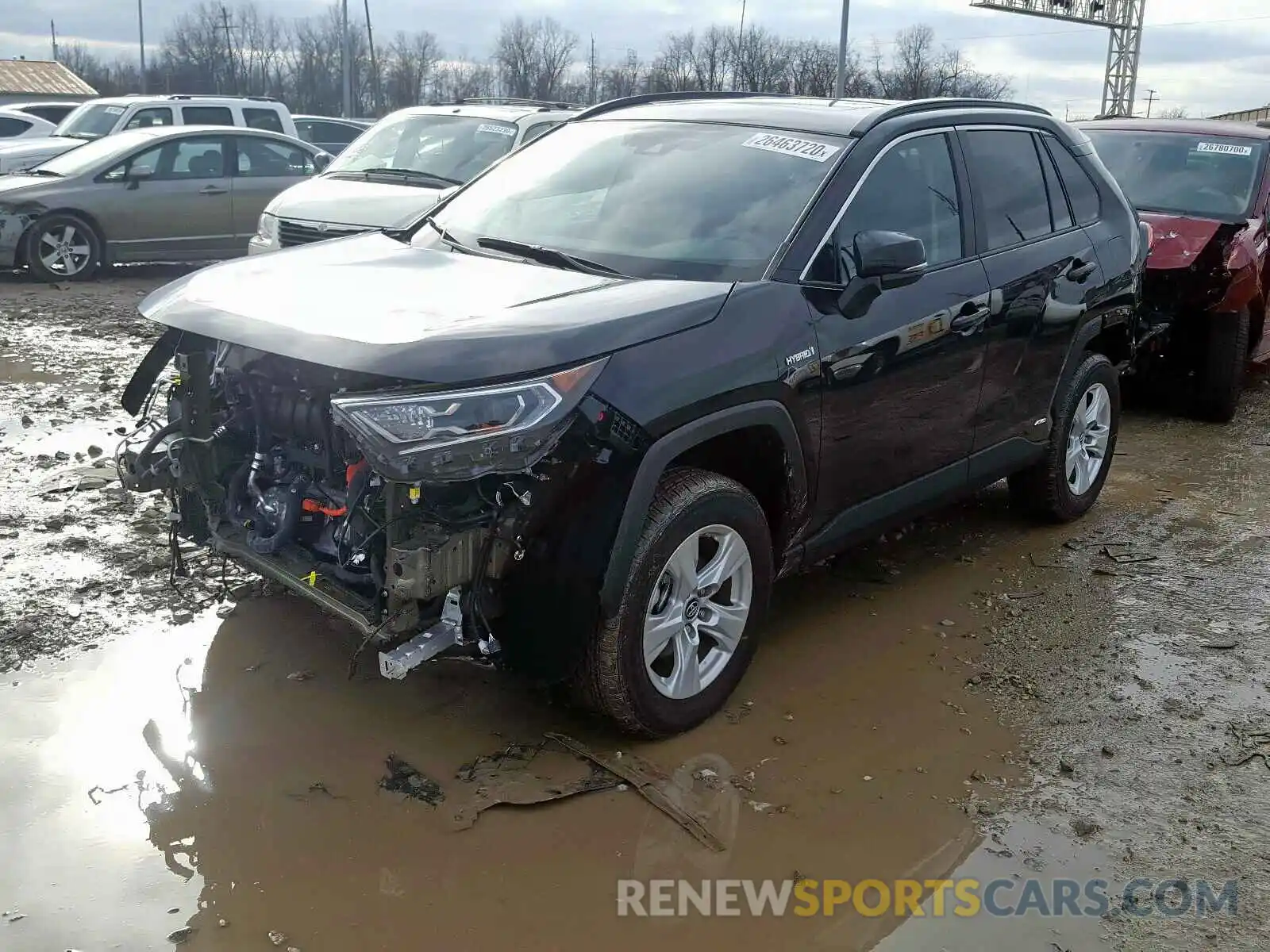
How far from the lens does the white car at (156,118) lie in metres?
14.5

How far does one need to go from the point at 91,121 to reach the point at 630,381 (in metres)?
14.4

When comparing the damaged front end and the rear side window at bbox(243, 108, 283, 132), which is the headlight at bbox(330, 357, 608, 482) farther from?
the rear side window at bbox(243, 108, 283, 132)

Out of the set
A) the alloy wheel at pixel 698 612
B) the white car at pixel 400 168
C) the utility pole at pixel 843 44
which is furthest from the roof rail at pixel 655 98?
the utility pole at pixel 843 44

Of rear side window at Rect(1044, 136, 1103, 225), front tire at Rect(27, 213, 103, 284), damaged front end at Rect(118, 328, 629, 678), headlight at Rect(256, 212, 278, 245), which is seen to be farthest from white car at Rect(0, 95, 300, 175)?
damaged front end at Rect(118, 328, 629, 678)

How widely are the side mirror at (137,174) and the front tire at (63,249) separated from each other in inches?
24.3

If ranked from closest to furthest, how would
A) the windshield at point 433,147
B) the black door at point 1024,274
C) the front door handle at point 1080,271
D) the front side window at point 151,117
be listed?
1. the black door at point 1024,274
2. the front door handle at point 1080,271
3. the windshield at point 433,147
4. the front side window at point 151,117

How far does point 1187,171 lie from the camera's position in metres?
8.40

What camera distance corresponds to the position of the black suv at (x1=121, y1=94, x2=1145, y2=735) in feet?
10.3

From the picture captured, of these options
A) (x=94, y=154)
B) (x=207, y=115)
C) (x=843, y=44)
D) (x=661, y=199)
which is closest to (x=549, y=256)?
(x=661, y=199)

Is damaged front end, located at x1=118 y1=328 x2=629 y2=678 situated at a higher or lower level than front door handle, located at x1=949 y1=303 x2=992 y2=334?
lower

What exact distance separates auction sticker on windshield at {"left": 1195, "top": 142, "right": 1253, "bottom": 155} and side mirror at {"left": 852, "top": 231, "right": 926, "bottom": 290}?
5803 millimetres

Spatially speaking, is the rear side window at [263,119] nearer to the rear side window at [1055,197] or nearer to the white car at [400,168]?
the white car at [400,168]

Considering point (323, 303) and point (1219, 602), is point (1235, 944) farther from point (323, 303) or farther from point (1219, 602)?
point (323, 303)

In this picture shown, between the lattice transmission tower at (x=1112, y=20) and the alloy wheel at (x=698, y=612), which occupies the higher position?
the lattice transmission tower at (x=1112, y=20)
